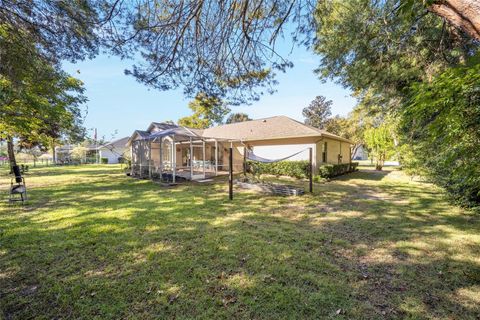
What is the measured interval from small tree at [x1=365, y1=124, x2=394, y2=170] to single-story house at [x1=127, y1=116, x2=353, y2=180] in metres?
2.20

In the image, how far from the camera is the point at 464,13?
1931mm

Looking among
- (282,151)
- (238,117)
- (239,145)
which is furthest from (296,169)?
(238,117)

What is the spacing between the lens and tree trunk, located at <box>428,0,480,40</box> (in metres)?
1.87

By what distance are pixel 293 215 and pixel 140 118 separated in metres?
21.6

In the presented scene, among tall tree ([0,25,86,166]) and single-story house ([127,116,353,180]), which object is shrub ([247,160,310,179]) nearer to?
single-story house ([127,116,353,180])

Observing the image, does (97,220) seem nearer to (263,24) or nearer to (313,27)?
(263,24)

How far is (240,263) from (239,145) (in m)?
13.6

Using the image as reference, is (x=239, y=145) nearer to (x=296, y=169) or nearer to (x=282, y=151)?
(x=282, y=151)

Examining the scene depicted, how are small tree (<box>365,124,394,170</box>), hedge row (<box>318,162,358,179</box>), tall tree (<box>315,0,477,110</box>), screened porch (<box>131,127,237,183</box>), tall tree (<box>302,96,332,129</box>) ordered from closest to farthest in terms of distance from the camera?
tall tree (<box>315,0,477,110</box>) < screened porch (<box>131,127,237,183</box>) < hedge row (<box>318,162,358,179</box>) < small tree (<box>365,124,394,170</box>) < tall tree (<box>302,96,332,129</box>)

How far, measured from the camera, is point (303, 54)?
5.23 metres

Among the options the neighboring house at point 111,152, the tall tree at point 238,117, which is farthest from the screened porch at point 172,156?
the neighboring house at point 111,152

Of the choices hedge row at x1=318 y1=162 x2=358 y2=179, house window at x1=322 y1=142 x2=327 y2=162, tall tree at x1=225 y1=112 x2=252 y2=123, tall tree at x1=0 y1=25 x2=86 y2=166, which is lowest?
hedge row at x1=318 y1=162 x2=358 y2=179

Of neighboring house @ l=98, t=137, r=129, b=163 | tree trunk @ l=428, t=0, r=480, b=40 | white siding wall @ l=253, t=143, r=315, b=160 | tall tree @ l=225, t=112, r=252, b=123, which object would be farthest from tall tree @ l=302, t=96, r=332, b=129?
tree trunk @ l=428, t=0, r=480, b=40

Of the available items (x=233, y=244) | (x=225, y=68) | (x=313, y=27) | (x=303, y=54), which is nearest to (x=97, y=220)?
(x=233, y=244)
